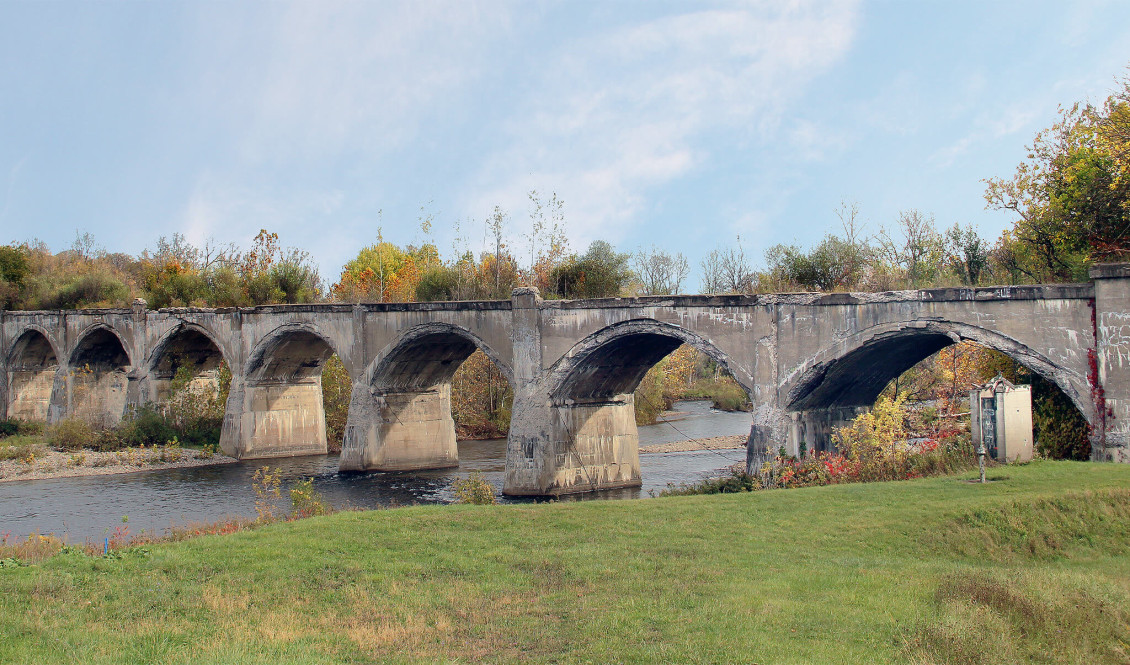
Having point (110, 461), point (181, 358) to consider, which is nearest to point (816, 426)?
point (110, 461)

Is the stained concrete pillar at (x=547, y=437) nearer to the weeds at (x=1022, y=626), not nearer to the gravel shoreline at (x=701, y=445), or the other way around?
the gravel shoreline at (x=701, y=445)

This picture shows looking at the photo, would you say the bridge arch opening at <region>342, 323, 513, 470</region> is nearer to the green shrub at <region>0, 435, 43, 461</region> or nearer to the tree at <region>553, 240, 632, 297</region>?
the tree at <region>553, 240, 632, 297</region>

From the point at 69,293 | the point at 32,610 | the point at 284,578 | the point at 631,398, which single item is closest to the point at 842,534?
the point at 284,578

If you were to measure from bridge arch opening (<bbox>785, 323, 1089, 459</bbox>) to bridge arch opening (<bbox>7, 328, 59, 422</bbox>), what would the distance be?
49943mm

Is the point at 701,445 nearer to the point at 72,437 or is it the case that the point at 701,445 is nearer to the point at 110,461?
the point at 110,461

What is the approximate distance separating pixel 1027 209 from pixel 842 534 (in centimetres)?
1689

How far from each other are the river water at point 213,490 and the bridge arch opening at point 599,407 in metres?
0.74

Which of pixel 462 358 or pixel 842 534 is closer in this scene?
pixel 842 534

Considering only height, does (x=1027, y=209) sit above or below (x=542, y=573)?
above

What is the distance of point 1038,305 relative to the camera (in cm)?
2045

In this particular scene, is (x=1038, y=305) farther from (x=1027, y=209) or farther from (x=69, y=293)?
(x=69, y=293)

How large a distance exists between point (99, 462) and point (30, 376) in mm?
21541

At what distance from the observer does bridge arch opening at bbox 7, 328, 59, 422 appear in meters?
57.4

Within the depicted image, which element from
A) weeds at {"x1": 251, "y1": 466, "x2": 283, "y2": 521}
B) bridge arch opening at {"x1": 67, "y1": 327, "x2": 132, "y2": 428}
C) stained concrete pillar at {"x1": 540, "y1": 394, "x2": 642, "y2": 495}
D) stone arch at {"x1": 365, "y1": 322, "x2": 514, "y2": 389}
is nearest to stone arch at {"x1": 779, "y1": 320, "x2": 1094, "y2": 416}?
stained concrete pillar at {"x1": 540, "y1": 394, "x2": 642, "y2": 495}
